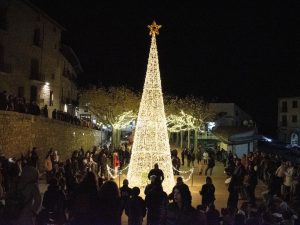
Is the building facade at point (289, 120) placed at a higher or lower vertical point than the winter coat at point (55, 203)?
higher

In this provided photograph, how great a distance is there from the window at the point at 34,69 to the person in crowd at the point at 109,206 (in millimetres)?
28590

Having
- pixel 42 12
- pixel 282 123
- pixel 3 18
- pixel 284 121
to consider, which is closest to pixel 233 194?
pixel 3 18

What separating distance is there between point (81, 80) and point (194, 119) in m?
20.8

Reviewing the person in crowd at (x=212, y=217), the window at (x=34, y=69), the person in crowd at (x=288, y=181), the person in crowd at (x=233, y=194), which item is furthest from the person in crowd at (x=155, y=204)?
the window at (x=34, y=69)

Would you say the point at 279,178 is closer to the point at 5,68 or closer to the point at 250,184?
the point at 250,184

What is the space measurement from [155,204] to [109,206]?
185cm

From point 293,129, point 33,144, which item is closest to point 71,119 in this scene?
point 33,144

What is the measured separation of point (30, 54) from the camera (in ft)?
114

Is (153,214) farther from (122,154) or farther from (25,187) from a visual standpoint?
(122,154)

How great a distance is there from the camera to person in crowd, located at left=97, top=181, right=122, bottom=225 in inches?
335

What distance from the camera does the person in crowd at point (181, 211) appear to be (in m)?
9.17

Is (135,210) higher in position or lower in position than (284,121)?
lower

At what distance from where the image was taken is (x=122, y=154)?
3020cm

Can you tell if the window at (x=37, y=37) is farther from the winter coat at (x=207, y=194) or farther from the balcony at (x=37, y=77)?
the winter coat at (x=207, y=194)
